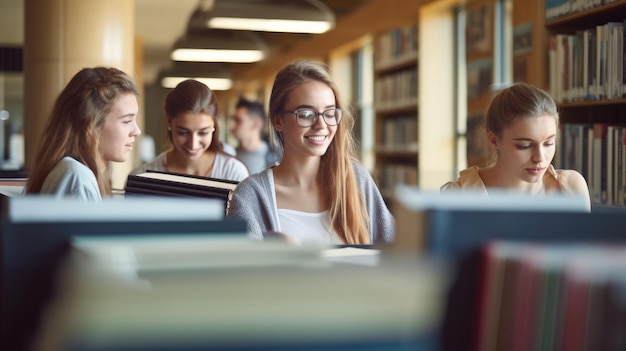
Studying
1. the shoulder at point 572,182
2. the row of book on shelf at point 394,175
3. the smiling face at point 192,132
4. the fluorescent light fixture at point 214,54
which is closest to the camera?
the shoulder at point 572,182

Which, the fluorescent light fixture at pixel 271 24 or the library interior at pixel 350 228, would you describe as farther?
the fluorescent light fixture at pixel 271 24

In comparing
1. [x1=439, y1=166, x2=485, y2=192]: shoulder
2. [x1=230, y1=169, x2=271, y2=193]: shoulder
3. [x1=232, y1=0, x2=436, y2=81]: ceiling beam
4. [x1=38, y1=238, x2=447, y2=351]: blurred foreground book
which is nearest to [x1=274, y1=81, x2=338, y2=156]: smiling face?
[x1=230, y1=169, x2=271, y2=193]: shoulder

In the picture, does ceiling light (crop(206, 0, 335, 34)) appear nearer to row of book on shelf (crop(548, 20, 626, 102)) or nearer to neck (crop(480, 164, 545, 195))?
row of book on shelf (crop(548, 20, 626, 102))

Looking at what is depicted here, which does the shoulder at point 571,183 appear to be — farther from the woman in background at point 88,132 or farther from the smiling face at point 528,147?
the woman in background at point 88,132

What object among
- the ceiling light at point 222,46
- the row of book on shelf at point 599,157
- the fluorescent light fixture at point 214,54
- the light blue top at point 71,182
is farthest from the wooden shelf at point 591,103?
the ceiling light at point 222,46

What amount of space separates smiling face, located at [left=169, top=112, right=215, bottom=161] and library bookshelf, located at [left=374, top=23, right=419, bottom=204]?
13.3 ft

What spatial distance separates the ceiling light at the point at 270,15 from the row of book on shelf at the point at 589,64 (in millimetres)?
5405

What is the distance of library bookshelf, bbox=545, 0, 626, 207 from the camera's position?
3.96 m

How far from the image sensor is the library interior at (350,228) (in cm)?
50

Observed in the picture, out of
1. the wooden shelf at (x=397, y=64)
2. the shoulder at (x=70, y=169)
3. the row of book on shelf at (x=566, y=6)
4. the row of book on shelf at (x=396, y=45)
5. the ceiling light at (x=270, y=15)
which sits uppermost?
the ceiling light at (x=270, y=15)

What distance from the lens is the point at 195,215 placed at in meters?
0.91

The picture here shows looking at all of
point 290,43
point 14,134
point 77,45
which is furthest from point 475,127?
point 14,134

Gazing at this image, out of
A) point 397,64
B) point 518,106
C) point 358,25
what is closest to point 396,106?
point 397,64

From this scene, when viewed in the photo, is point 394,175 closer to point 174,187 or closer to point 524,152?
point 524,152
